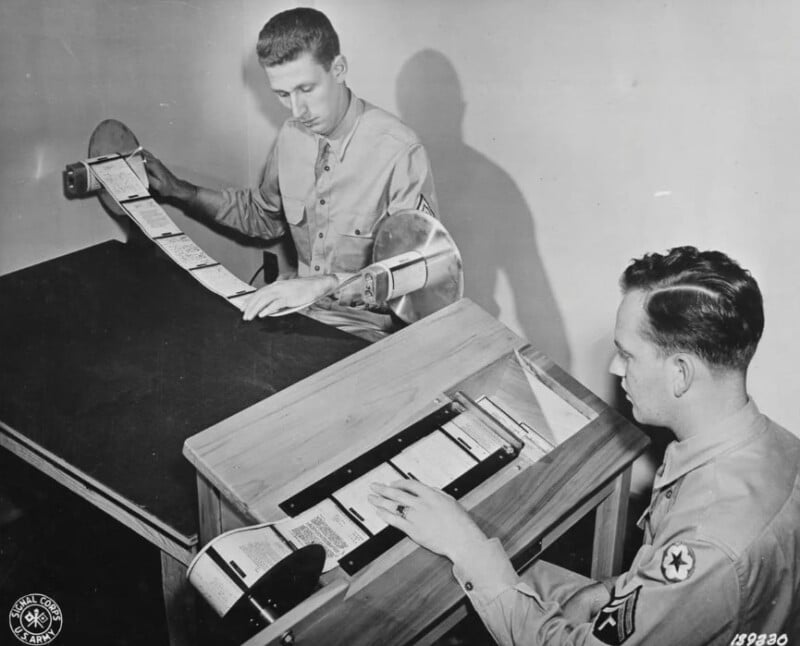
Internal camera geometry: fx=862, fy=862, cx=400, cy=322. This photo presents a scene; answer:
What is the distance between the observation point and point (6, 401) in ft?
6.40

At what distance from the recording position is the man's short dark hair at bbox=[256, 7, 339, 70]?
234 centimetres

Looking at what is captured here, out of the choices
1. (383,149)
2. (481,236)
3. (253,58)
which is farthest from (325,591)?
(253,58)

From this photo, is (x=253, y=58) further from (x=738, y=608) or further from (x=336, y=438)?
(x=738, y=608)

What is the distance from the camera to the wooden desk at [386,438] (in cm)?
136

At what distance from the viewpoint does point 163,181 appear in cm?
267

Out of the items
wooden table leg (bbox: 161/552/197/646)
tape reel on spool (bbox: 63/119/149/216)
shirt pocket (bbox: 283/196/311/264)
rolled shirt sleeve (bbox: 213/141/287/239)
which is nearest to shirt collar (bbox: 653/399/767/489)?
wooden table leg (bbox: 161/552/197/646)

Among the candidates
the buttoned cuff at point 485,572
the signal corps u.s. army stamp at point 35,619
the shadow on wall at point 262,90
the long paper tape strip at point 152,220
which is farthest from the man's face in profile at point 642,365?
the shadow on wall at point 262,90

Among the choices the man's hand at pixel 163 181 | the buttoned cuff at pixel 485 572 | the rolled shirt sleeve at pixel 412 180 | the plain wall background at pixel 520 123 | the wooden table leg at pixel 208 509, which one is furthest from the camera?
the man's hand at pixel 163 181

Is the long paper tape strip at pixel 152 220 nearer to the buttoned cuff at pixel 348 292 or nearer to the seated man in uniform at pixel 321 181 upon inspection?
→ the seated man in uniform at pixel 321 181

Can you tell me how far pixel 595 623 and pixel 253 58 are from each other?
236 cm

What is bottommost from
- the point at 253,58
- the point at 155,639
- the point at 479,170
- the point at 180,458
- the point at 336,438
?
the point at 155,639

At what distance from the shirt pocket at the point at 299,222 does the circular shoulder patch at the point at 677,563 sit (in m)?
1.76

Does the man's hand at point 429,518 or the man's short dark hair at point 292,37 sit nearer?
the man's hand at point 429,518

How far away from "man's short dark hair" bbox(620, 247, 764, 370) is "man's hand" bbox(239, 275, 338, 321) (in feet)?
3.16
